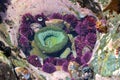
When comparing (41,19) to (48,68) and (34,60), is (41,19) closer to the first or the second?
(34,60)

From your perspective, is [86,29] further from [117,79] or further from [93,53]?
[117,79]

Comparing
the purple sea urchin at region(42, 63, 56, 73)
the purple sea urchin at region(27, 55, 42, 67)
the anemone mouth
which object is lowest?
the purple sea urchin at region(42, 63, 56, 73)

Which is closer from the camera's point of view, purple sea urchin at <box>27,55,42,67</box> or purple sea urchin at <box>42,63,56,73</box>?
purple sea urchin at <box>42,63,56,73</box>

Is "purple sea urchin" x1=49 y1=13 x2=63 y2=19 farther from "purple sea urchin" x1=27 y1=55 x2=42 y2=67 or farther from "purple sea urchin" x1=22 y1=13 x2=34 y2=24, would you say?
"purple sea urchin" x1=27 y1=55 x2=42 y2=67

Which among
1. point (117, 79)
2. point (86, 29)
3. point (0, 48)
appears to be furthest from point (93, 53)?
point (0, 48)

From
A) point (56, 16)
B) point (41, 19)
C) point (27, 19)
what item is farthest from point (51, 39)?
point (27, 19)

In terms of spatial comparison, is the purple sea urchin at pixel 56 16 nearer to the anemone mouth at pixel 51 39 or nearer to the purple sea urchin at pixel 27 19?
the anemone mouth at pixel 51 39

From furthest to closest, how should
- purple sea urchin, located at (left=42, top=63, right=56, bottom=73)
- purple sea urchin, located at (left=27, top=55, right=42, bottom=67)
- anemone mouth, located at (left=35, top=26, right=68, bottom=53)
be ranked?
anemone mouth, located at (left=35, top=26, right=68, bottom=53) < purple sea urchin, located at (left=27, top=55, right=42, bottom=67) < purple sea urchin, located at (left=42, top=63, right=56, bottom=73)

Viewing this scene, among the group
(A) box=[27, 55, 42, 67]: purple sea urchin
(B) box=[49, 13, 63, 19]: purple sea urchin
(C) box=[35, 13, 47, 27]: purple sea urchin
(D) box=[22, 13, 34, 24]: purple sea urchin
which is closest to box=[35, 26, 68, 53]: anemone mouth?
(C) box=[35, 13, 47, 27]: purple sea urchin

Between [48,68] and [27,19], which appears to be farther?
[27,19]
